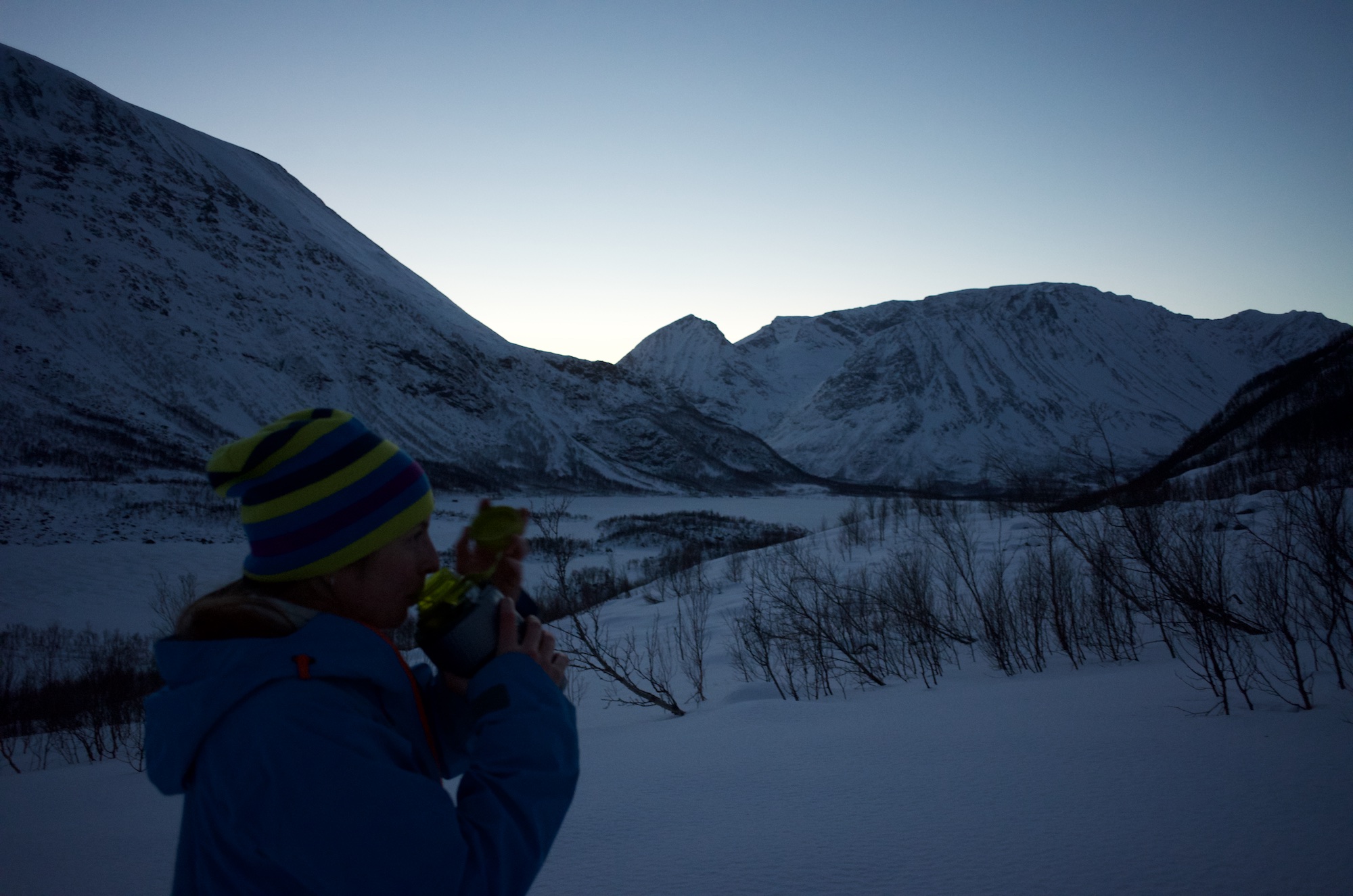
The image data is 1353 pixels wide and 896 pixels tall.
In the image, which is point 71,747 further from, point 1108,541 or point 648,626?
point 1108,541

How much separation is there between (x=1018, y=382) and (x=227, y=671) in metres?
158

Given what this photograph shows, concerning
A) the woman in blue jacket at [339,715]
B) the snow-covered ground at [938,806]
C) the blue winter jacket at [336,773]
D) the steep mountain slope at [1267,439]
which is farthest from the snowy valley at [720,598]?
the blue winter jacket at [336,773]

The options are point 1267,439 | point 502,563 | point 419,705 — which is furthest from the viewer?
point 1267,439

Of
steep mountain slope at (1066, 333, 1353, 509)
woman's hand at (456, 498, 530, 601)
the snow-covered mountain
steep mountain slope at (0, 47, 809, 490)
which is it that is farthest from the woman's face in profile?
the snow-covered mountain

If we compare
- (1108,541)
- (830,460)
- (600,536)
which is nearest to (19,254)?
(600,536)

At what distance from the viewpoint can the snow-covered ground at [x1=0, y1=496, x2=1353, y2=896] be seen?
2.50 m

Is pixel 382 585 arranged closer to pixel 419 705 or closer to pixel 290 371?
pixel 419 705

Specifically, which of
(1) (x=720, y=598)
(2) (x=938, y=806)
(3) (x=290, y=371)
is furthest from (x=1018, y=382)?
(2) (x=938, y=806)

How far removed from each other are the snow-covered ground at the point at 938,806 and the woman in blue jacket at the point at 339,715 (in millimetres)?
328

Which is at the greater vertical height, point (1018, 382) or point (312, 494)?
point (1018, 382)

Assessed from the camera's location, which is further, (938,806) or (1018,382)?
(1018,382)

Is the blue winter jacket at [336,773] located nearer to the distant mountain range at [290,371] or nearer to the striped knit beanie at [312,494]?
the striped knit beanie at [312,494]

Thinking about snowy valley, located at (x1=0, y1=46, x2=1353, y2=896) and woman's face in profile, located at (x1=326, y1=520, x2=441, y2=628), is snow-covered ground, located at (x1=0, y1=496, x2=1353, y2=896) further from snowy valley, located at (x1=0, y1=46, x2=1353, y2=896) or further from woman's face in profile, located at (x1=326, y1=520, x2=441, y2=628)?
woman's face in profile, located at (x1=326, y1=520, x2=441, y2=628)

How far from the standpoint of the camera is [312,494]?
1218 mm
